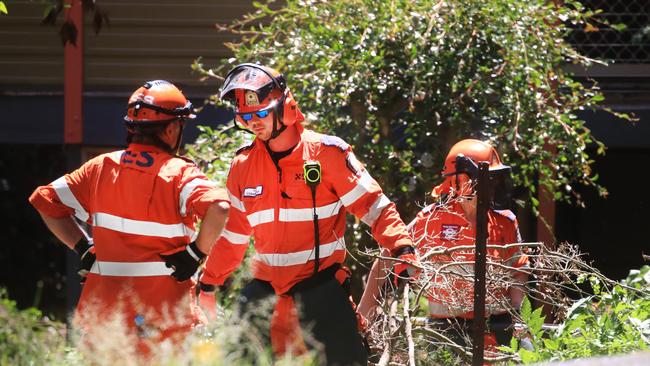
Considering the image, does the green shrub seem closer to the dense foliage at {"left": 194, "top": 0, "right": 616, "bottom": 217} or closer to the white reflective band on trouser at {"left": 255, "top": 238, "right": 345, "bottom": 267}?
the white reflective band on trouser at {"left": 255, "top": 238, "right": 345, "bottom": 267}

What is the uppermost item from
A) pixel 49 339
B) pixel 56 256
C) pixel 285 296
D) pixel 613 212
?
pixel 49 339

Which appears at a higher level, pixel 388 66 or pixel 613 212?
pixel 388 66

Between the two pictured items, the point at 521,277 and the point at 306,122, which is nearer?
the point at 521,277

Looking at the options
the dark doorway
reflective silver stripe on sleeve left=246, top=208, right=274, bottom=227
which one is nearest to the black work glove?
reflective silver stripe on sleeve left=246, top=208, right=274, bottom=227

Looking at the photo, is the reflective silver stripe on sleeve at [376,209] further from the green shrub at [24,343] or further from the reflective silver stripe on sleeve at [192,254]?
the green shrub at [24,343]

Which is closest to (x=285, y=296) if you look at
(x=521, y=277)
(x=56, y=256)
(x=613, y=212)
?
(x=521, y=277)

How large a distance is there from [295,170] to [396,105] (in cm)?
221

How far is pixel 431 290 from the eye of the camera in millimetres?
4969

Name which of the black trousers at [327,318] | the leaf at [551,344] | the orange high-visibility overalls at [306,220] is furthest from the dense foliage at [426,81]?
the leaf at [551,344]

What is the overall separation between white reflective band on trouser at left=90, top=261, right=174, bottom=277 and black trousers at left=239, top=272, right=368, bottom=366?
0.38 metres

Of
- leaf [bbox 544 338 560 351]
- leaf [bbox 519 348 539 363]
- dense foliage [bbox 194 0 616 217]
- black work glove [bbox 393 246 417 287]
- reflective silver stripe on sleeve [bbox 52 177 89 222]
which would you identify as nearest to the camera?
leaf [bbox 519 348 539 363]

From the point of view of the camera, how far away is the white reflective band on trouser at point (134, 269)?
471 centimetres

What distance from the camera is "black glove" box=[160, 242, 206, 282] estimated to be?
472 cm

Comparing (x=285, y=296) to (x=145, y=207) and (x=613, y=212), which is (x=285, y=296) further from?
(x=613, y=212)
